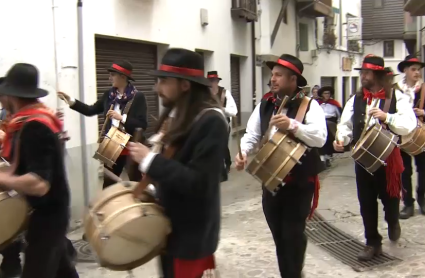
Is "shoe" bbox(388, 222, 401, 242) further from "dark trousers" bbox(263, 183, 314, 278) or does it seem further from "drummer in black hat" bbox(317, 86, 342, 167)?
"drummer in black hat" bbox(317, 86, 342, 167)

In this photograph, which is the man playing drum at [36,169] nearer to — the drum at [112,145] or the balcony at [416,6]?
the drum at [112,145]

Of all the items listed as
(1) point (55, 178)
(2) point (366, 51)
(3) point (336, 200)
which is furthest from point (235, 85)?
(2) point (366, 51)

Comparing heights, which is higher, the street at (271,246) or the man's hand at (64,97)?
the man's hand at (64,97)

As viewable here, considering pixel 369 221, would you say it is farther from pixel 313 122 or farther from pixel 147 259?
pixel 147 259

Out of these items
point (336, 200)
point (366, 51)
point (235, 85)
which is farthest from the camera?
point (366, 51)

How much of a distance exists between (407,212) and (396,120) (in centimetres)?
223

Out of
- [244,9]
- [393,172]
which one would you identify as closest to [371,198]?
[393,172]

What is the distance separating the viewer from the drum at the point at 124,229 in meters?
2.41

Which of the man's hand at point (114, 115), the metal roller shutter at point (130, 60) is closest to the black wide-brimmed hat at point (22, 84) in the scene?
the man's hand at point (114, 115)

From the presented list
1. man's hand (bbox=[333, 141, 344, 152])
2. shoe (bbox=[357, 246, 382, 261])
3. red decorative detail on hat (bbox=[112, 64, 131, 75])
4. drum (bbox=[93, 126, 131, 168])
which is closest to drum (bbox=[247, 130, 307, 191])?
man's hand (bbox=[333, 141, 344, 152])

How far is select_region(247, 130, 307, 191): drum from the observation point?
11.7 feet

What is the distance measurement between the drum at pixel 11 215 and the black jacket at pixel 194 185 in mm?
857

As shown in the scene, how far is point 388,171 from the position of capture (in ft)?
15.4

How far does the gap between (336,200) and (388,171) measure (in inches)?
121
